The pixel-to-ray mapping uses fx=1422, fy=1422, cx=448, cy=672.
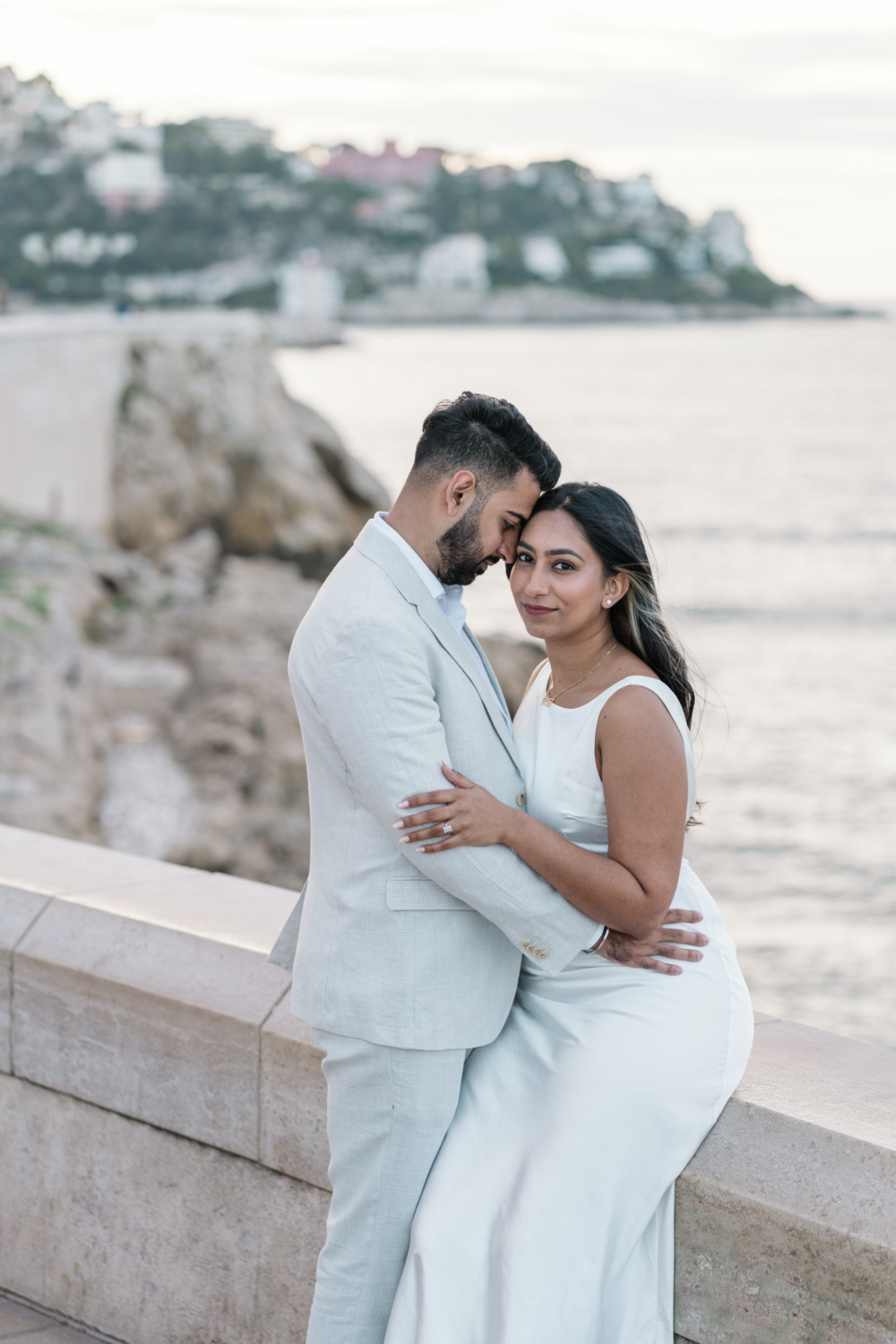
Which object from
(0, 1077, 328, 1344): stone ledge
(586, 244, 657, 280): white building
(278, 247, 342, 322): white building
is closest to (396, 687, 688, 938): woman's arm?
(0, 1077, 328, 1344): stone ledge

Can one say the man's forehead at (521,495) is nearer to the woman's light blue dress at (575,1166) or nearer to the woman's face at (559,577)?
the woman's face at (559,577)

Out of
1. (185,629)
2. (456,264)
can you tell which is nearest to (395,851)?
(185,629)

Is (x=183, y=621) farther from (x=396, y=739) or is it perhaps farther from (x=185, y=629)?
(x=396, y=739)

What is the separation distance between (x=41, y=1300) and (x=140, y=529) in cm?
2002

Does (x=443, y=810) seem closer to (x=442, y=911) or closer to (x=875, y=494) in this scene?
(x=442, y=911)

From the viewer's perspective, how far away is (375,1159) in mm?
2223

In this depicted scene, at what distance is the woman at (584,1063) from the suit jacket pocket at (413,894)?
0.12m

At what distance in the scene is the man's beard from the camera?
2271 mm

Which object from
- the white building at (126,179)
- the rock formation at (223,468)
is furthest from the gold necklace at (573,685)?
the white building at (126,179)

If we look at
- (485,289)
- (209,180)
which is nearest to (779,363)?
(485,289)

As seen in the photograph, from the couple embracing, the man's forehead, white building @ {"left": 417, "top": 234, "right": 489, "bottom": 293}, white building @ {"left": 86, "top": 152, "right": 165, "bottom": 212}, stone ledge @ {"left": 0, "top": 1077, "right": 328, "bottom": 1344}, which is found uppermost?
white building @ {"left": 417, "top": 234, "right": 489, "bottom": 293}

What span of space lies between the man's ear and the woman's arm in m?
0.41

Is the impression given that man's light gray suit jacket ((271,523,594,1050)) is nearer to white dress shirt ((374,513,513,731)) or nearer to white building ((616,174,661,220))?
white dress shirt ((374,513,513,731))

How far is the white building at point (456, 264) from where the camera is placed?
452 ft
